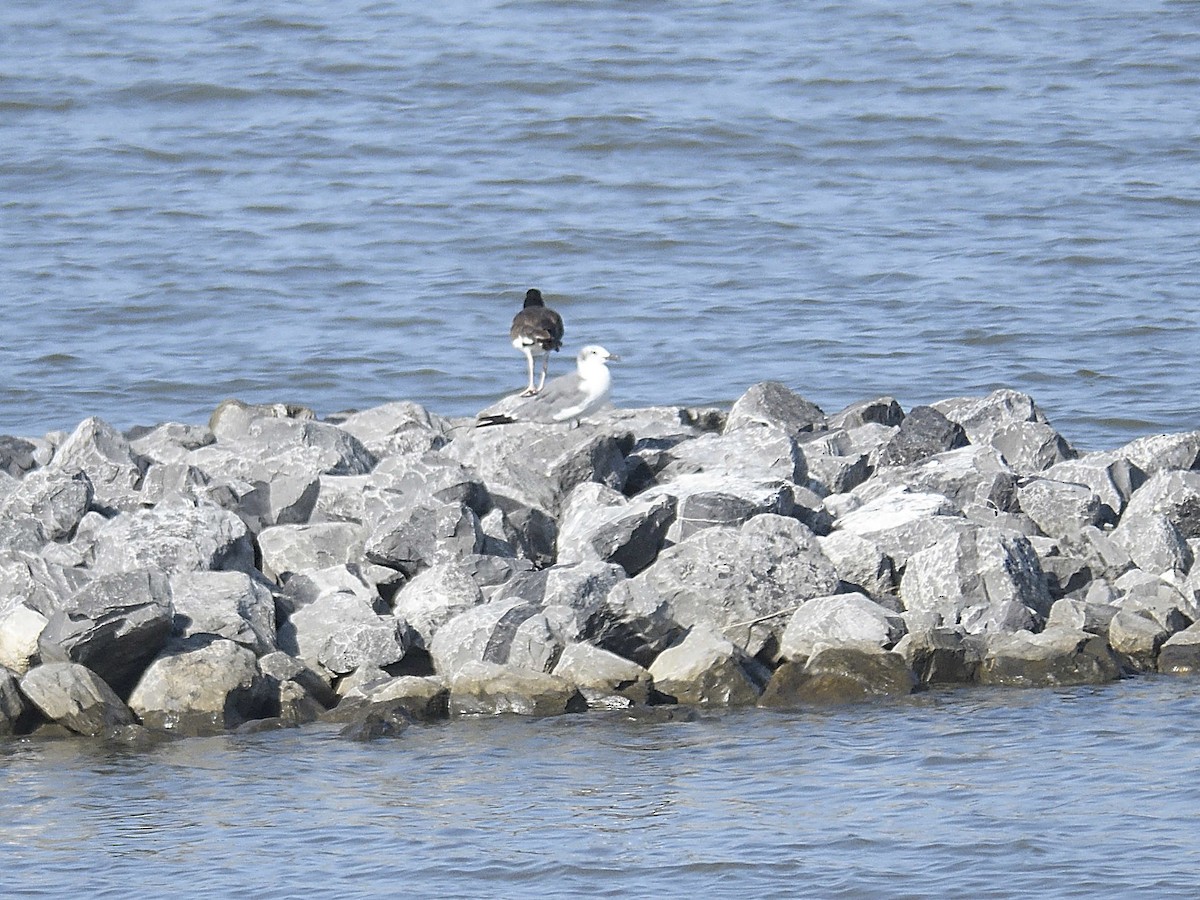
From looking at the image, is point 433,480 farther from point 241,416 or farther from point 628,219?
point 628,219

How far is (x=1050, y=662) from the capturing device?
10227 millimetres

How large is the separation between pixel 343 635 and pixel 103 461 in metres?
3.00

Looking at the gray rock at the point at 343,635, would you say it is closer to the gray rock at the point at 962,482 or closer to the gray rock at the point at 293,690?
the gray rock at the point at 293,690

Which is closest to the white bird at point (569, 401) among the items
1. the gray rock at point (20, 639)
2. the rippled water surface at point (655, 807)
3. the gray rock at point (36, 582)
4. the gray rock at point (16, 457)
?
the gray rock at point (36, 582)

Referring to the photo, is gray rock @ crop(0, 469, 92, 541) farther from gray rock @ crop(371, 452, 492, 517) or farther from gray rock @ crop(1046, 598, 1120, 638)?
gray rock @ crop(1046, 598, 1120, 638)

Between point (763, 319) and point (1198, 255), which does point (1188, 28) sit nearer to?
point (1198, 255)

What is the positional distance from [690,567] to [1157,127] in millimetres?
19335

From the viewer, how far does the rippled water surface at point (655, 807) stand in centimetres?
782

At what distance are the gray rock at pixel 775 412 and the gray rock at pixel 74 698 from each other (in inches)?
209

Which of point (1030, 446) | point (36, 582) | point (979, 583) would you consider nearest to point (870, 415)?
point (1030, 446)

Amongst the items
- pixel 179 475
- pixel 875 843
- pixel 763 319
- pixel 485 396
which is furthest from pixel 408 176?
pixel 875 843

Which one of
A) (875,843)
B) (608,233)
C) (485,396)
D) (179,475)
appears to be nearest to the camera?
(875,843)

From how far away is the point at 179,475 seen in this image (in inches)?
469

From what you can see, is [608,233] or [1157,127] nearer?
[608,233]
